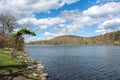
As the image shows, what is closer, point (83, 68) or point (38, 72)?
point (38, 72)

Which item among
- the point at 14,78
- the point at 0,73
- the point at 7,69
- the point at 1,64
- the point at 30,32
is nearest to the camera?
the point at 14,78

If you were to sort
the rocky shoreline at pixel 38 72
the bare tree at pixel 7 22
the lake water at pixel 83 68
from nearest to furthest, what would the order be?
the rocky shoreline at pixel 38 72 → the lake water at pixel 83 68 → the bare tree at pixel 7 22

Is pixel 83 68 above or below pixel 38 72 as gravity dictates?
below

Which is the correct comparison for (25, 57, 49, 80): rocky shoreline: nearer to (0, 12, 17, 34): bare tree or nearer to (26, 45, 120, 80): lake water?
(26, 45, 120, 80): lake water

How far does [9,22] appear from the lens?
339 ft

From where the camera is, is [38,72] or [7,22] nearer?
[38,72]

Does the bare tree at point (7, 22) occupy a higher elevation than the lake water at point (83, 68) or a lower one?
higher

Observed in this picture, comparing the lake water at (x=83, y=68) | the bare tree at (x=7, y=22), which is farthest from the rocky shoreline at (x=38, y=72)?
the bare tree at (x=7, y=22)

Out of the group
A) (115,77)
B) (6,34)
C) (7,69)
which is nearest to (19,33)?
(7,69)

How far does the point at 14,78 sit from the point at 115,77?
87.1ft

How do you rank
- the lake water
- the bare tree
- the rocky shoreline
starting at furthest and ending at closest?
1. the bare tree
2. the lake water
3. the rocky shoreline

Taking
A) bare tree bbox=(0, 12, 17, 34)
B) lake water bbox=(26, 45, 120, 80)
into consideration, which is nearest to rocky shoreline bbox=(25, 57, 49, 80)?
lake water bbox=(26, 45, 120, 80)

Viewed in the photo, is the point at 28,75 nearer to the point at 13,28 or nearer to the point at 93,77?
the point at 93,77

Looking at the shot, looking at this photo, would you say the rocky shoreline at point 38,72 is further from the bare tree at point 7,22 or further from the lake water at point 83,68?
the bare tree at point 7,22
